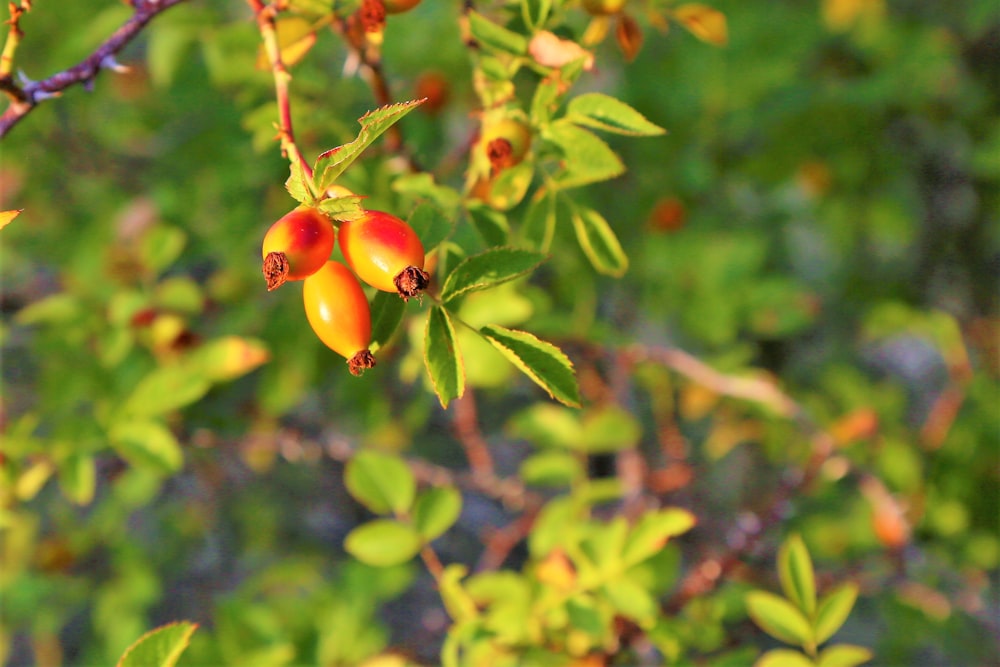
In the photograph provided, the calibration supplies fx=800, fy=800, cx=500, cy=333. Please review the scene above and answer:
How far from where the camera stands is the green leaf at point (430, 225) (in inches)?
28.8

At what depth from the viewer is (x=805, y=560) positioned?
1059mm

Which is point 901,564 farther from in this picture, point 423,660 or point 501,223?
point 501,223

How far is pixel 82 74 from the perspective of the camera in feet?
2.51

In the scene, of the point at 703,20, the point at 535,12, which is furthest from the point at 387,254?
the point at 703,20

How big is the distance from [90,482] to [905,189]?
8.23 feet

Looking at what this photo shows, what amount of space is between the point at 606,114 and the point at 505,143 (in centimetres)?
11

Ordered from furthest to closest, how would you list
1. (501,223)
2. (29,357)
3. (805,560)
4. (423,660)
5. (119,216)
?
(29,357), (119,216), (423,660), (805,560), (501,223)

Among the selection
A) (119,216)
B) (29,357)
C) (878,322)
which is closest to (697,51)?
(878,322)

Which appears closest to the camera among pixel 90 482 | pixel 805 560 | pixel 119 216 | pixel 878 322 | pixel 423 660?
pixel 805 560

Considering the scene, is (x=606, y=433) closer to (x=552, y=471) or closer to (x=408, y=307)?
(x=552, y=471)

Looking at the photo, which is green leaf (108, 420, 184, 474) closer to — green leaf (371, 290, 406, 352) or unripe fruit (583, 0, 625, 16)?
green leaf (371, 290, 406, 352)

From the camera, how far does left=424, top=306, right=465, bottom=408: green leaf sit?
607mm

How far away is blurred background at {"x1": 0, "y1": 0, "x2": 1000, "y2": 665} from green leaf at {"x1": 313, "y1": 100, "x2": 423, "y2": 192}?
53 cm

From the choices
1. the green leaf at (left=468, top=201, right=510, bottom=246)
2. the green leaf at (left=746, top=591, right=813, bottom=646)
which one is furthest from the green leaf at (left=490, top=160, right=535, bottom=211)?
the green leaf at (left=746, top=591, right=813, bottom=646)
